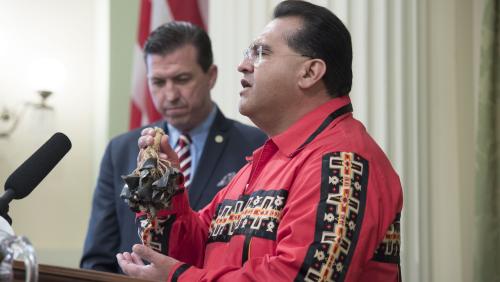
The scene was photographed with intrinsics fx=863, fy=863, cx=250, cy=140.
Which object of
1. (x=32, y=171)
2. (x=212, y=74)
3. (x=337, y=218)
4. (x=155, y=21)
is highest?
(x=155, y=21)

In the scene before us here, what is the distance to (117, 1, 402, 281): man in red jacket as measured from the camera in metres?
1.88

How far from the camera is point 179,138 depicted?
343 centimetres

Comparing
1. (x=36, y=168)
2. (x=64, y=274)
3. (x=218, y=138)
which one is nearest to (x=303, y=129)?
(x=36, y=168)

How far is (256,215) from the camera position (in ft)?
6.75

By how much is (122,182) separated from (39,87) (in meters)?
3.88

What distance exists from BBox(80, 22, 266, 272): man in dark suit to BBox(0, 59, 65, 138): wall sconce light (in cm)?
367

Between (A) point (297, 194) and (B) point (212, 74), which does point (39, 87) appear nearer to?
(B) point (212, 74)

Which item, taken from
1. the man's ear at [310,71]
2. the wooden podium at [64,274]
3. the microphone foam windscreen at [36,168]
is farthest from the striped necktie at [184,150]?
the wooden podium at [64,274]

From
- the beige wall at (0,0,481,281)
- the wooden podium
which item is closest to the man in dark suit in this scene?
the beige wall at (0,0,481,281)

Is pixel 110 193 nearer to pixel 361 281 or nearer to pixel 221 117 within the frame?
pixel 221 117

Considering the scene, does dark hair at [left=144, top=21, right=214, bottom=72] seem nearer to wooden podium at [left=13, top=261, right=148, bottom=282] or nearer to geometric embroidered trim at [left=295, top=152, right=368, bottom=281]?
geometric embroidered trim at [left=295, top=152, right=368, bottom=281]

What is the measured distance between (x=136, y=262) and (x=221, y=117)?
1.38m

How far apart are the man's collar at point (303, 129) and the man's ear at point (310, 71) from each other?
0.07 m

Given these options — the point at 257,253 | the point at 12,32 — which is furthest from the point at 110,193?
the point at 12,32
